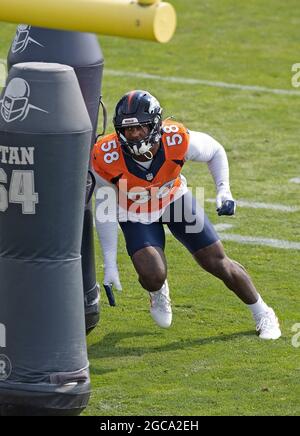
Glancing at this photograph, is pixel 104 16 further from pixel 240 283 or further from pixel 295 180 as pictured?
pixel 295 180

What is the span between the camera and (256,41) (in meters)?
15.1

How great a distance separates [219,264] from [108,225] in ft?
2.23

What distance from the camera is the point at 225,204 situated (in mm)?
7383

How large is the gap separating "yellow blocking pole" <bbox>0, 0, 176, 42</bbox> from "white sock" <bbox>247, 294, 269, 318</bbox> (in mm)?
2728

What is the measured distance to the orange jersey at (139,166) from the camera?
25.1ft

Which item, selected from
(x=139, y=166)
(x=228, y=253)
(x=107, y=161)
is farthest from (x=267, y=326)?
(x=228, y=253)

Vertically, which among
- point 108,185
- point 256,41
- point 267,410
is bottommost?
point 256,41

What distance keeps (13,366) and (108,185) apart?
5.22 ft

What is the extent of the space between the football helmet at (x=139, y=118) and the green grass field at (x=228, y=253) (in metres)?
1.15

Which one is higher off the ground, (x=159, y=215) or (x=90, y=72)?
(x=90, y=72)

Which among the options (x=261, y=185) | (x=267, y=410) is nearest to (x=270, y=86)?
(x=261, y=185)

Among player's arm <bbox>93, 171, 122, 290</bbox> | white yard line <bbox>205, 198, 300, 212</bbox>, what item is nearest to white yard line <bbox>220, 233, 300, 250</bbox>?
white yard line <bbox>205, 198, 300, 212</bbox>

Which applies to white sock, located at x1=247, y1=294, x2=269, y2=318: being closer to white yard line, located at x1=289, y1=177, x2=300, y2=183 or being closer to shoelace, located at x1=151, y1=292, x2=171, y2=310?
shoelace, located at x1=151, y1=292, x2=171, y2=310
